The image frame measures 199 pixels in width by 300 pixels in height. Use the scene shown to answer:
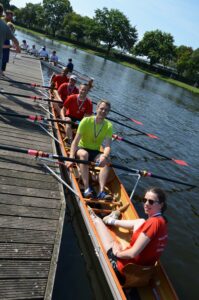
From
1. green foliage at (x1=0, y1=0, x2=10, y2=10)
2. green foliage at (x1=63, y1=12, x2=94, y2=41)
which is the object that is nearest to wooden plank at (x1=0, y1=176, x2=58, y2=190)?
green foliage at (x1=63, y1=12, x2=94, y2=41)

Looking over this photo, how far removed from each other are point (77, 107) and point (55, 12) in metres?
136

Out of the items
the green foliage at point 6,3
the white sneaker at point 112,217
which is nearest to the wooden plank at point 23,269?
the white sneaker at point 112,217

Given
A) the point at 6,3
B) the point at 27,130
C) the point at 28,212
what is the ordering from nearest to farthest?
the point at 28,212 < the point at 27,130 < the point at 6,3

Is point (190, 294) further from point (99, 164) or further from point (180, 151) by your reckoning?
point (180, 151)

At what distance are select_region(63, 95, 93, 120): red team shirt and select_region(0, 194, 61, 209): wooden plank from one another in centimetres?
512

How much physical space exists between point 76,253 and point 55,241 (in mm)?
1395

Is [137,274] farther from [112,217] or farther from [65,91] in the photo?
[65,91]

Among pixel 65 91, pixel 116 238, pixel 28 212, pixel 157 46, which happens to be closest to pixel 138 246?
pixel 116 238

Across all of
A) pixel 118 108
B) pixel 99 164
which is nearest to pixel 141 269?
pixel 99 164

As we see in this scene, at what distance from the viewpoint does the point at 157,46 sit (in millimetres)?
95125

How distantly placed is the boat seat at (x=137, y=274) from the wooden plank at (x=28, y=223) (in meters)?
1.75

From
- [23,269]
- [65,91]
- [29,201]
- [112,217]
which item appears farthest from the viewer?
[65,91]

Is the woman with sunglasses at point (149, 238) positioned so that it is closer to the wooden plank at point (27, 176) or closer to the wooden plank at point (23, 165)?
the wooden plank at point (27, 176)

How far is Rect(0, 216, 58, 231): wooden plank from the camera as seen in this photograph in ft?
19.5
